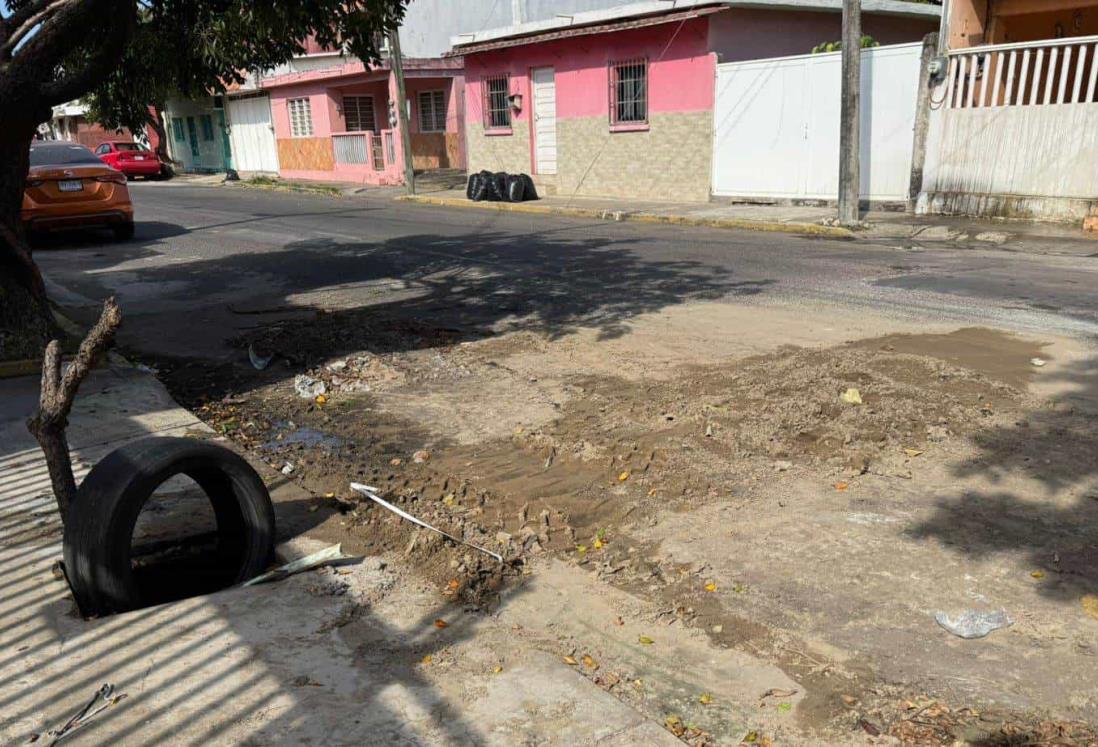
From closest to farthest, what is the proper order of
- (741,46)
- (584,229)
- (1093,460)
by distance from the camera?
(1093,460)
(584,229)
(741,46)

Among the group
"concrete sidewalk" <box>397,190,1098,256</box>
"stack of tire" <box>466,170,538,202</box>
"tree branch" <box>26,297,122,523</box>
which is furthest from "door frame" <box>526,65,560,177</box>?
"tree branch" <box>26,297,122,523</box>

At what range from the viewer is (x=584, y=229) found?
15.9m

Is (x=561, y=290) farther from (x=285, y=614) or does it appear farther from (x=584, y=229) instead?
(x=285, y=614)

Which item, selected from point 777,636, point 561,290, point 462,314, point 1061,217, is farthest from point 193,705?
point 1061,217

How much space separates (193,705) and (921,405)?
462cm

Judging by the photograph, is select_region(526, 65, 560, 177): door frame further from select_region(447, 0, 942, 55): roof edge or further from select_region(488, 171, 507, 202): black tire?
select_region(488, 171, 507, 202): black tire

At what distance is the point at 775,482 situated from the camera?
4832 mm

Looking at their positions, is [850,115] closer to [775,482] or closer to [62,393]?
[775,482]

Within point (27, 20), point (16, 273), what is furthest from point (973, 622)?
point (27, 20)

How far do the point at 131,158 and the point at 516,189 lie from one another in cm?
2122

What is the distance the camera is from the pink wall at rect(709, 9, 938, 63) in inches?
727

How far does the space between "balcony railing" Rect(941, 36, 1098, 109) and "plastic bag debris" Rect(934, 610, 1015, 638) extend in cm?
1223

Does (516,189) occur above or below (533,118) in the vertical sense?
below

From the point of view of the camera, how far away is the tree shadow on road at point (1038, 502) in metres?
3.94
